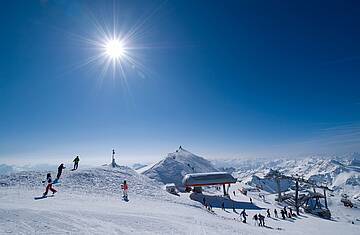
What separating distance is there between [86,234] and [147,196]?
685 inches

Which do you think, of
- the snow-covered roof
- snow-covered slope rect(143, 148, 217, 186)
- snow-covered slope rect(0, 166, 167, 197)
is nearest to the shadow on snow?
the snow-covered roof

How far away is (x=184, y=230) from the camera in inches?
613

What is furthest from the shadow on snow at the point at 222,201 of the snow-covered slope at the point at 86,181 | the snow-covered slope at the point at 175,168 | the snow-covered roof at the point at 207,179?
the snow-covered slope at the point at 175,168

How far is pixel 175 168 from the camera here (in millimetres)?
119938

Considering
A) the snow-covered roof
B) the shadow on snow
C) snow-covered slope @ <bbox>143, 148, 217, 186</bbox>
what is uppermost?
snow-covered slope @ <bbox>143, 148, 217, 186</bbox>

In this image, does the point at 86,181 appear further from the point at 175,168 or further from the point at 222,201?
the point at 175,168

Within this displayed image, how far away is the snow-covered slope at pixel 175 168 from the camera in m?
109

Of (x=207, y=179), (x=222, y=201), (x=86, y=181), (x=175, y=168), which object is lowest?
(x=222, y=201)

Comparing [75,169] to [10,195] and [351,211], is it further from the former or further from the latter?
[351,211]

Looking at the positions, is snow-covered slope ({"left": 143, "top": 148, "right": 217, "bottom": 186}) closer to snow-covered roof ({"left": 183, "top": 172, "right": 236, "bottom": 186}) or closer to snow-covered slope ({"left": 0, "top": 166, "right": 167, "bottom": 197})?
snow-covered roof ({"left": 183, "top": 172, "right": 236, "bottom": 186})

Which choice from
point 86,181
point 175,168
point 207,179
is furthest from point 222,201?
point 175,168

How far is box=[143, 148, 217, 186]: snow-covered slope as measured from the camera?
359ft

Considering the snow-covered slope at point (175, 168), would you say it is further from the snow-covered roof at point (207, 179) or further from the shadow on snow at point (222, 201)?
the shadow on snow at point (222, 201)

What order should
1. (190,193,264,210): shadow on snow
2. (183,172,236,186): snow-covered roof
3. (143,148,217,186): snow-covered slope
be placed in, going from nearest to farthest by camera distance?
(190,193,264,210): shadow on snow < (183,172,236,186): snow-covered roof < (143,148,217,186): snow-covered slope
